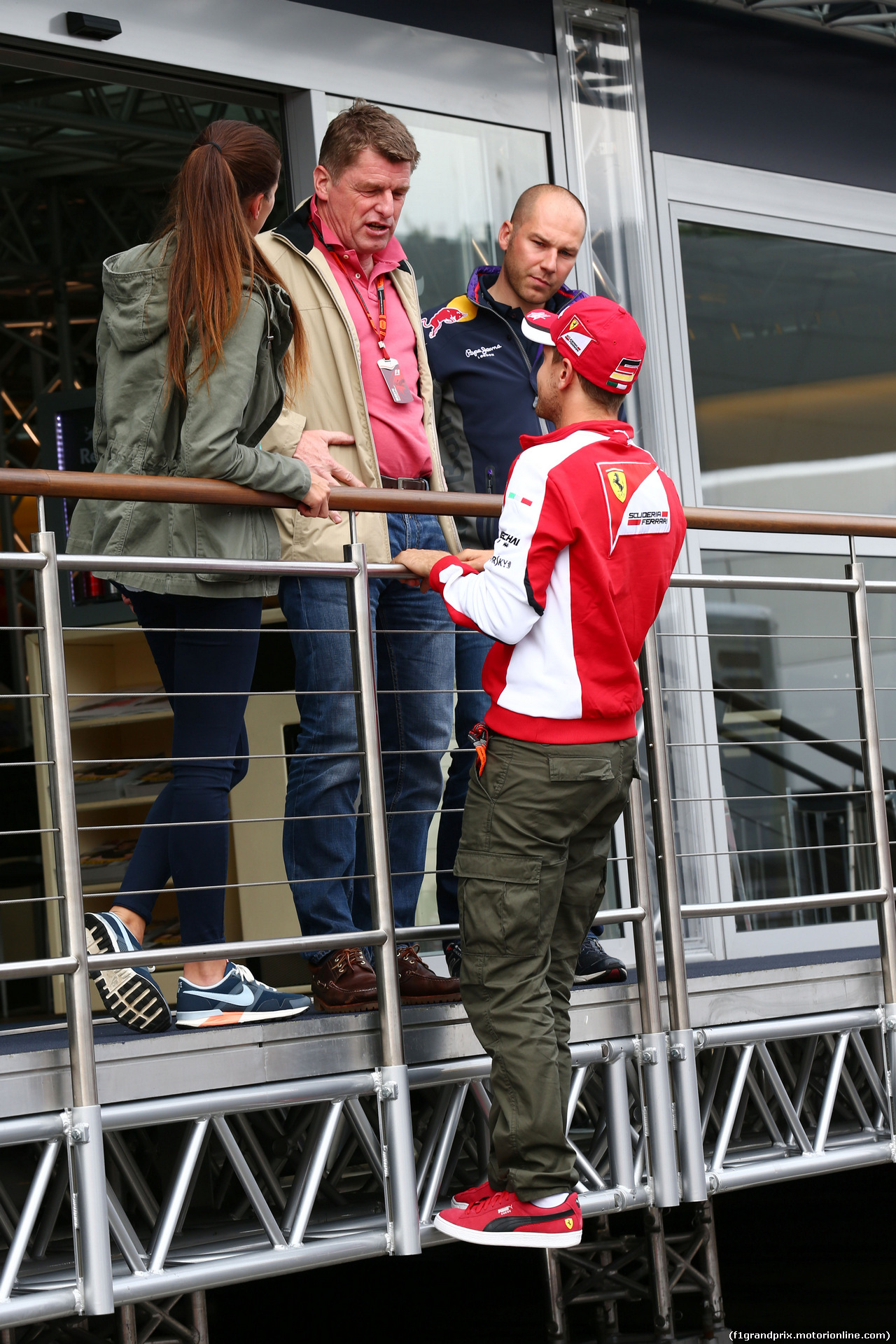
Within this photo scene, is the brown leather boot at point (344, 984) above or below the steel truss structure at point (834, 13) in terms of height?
below

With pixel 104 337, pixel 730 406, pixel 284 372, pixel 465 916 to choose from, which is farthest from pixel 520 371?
pixel 730 406

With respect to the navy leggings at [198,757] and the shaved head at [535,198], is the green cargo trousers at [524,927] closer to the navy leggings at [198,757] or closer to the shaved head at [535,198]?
the navy leggings at [198,757]

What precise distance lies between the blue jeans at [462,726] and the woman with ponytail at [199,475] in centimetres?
60

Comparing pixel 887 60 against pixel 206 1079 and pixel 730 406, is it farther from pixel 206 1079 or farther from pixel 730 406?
pixel 206 1079

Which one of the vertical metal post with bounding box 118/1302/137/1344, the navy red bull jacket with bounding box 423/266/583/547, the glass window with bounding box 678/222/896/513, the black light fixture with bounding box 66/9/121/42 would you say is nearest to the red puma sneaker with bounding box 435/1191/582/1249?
the vertical metal post with bounding box 118/1302/137/1344

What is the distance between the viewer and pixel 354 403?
348 cm

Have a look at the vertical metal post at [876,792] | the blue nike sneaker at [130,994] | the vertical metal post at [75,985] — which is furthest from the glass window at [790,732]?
the vertical metal post at [75,985]

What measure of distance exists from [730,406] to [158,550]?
11.9ft

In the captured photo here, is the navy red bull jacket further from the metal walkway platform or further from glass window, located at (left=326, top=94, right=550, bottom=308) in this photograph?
glass window, located at (left=326, top=94, right=550, bottom=308)

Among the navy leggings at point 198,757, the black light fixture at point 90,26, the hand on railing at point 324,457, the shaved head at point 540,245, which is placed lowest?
the navy leggings at point 198,757

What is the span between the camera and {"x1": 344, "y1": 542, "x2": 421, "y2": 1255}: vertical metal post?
3.03m

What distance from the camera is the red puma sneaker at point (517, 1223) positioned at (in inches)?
112

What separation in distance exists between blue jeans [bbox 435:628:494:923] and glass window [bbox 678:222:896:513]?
2537 millimetres

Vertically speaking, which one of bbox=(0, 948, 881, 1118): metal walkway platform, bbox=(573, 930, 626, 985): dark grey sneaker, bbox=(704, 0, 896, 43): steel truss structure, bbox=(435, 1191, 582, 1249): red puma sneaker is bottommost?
bbox=(435, 1191, 582, 1249): red puma sneaker
